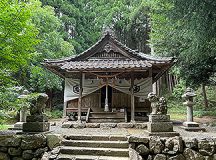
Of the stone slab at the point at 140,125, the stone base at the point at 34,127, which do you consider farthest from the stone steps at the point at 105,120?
the stone base at the point at 34,127

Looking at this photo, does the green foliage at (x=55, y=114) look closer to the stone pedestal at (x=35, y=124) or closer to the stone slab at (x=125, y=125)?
the stone slab at (x=125, y=125)

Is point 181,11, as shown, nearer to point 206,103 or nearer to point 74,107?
point 74,107

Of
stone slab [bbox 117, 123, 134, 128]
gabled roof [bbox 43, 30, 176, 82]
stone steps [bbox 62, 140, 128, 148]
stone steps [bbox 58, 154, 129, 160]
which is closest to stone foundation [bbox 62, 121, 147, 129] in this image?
stone slab [bbox 117, 123, 134, 128]

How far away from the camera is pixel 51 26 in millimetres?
19359

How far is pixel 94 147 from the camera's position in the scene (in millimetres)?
6953

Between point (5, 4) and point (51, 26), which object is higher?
point (51, 26)

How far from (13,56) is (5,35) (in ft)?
2.24

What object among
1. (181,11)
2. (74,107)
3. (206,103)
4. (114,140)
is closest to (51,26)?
(74,107)

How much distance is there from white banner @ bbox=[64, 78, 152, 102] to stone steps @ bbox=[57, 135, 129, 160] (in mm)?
5061

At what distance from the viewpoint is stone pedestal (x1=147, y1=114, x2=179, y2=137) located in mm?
6926

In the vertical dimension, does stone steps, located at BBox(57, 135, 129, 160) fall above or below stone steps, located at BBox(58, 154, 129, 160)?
above

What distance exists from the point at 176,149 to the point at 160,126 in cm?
94

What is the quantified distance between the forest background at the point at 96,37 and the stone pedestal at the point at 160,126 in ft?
14.1

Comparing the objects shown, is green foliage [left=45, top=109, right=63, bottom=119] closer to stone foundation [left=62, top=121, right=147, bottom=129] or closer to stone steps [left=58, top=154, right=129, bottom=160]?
stone foundation [left=62, top=121, right=147, bottom=129]
